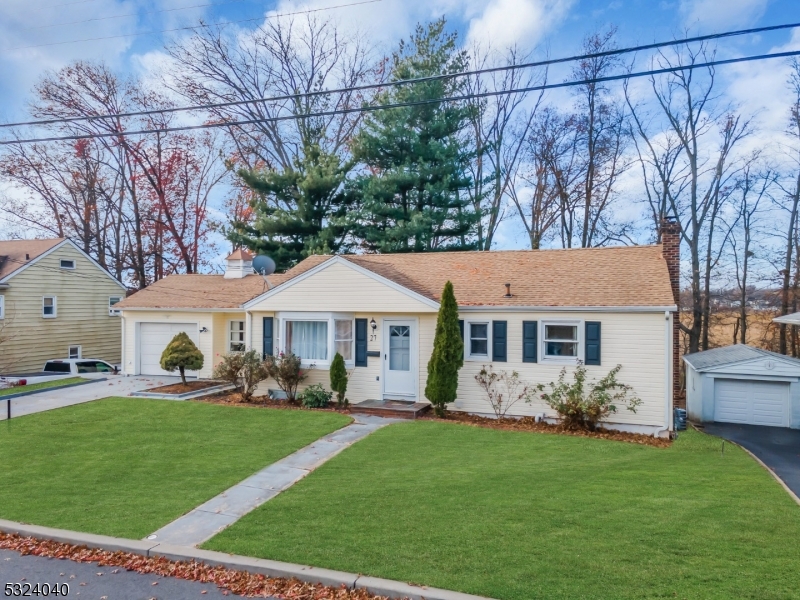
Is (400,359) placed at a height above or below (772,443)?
above

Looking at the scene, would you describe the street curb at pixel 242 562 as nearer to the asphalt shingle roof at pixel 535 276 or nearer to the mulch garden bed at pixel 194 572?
the mulch garden bed at pixel 194 572

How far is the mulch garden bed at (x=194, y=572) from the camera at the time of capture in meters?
4.94

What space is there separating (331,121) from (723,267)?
21.5 m

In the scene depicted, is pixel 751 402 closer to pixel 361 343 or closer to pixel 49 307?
pixel 361 343

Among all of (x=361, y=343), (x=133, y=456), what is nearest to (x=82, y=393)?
(x=133, y=456)

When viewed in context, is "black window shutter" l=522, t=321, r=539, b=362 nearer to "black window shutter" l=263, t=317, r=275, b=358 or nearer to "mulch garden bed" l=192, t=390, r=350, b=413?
"mulch garden bed" l=192, t=390, r=350, b=413

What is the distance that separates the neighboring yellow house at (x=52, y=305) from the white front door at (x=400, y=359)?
14.5 m

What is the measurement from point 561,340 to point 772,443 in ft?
18.8

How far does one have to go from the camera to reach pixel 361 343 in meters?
14.8

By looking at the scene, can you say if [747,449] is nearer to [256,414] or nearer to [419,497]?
[419,497]

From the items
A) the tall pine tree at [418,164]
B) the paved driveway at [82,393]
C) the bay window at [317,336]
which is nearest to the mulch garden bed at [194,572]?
the paved driveway at [82,393]

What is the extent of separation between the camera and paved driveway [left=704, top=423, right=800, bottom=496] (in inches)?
383

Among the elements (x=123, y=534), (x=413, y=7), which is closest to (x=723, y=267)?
(x=413, y=7)

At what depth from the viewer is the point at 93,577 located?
5.35 metres
